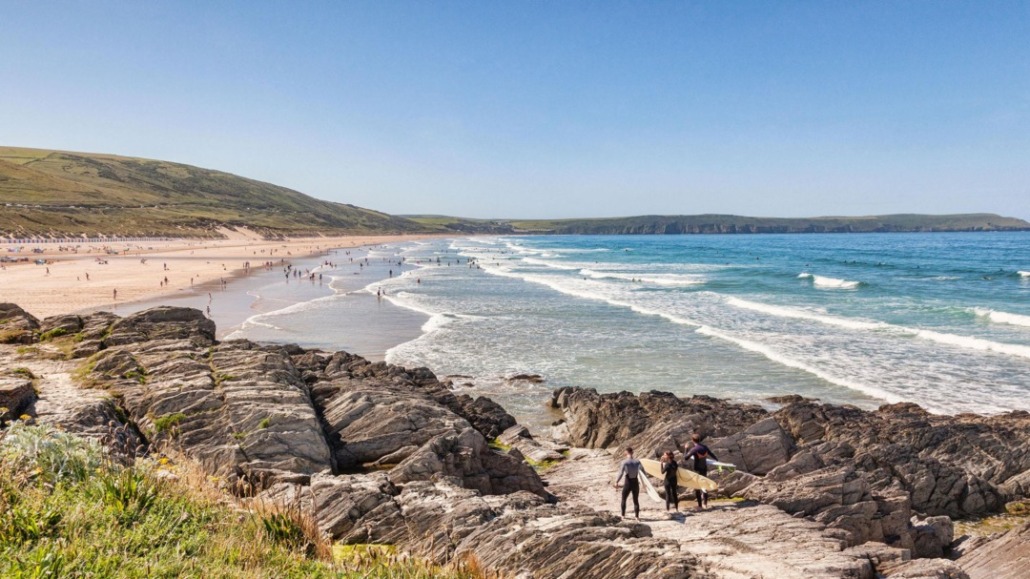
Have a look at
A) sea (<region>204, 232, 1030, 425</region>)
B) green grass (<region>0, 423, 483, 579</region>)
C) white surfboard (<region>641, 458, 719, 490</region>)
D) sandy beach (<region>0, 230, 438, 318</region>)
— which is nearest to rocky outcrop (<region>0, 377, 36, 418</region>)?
green grass (<region>0, 423, 483, 579</region>)

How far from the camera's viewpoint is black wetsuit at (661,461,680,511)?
1222cm

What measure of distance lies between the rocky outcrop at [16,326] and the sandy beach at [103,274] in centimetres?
1842

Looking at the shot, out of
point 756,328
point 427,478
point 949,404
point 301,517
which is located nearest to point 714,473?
point 427,478

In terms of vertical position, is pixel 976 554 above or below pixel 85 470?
below

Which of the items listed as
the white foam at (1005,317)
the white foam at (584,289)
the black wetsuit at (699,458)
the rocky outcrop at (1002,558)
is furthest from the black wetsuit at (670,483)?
the white foam at (1005,317)

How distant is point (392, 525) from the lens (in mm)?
8656

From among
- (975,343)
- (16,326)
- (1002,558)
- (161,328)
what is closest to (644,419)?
(1002,558)

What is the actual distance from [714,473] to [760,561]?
14.3ft

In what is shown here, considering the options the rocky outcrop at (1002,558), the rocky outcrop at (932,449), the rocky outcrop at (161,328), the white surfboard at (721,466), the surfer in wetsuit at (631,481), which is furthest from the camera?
the rocky outcrop at (161,328)

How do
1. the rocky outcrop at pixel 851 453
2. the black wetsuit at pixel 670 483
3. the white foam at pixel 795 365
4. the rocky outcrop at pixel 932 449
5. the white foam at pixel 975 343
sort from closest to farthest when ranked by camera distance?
the rocky outcrop at pixel 851 453 < the black wetsuit at pixel 670 483 < the rocky outcrop at pixel 932 449 < the white foam at pixel 795 365 < the white foam at pixel 975 343

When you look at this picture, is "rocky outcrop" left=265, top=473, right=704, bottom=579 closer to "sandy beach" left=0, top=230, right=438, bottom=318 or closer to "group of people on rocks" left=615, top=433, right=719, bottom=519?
"group of people on rocks" left=615, top=433, right=719, bottom=519

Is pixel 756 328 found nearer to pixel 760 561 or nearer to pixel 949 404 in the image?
pixel 949 404

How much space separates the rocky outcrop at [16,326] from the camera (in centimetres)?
1752

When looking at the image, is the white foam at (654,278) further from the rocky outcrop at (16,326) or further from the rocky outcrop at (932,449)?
the rocky outcrop at (16,326)
